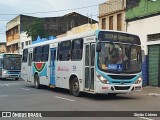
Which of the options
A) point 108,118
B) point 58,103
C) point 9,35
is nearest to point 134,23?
point 58,103

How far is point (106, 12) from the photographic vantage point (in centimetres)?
3316

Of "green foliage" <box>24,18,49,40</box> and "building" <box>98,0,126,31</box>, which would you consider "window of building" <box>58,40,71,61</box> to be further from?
"green foliage" <box>24,18,49,40</box>

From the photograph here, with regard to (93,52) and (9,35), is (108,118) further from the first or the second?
(9,35)

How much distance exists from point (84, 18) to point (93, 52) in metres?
49.8

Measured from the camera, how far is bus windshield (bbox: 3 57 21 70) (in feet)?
116

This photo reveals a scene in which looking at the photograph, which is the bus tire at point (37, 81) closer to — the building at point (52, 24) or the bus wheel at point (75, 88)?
the bus wheel at point (75, 88)

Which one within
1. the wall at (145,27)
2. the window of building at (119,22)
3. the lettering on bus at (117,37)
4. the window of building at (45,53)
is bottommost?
the window of building at (45,53)

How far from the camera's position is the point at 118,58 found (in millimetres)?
15531

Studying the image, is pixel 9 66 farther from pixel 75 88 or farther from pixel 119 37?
pixel 119 37

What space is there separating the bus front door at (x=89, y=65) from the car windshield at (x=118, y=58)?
48 centimetres

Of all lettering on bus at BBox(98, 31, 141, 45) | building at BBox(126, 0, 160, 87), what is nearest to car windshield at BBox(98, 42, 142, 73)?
lettering on bus at BBox(98, 31, 141, 45)

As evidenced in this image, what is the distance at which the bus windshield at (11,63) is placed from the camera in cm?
3522

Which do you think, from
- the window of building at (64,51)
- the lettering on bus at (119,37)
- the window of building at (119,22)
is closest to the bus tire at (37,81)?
the window of building at (64,51)

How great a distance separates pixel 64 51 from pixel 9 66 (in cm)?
1773
